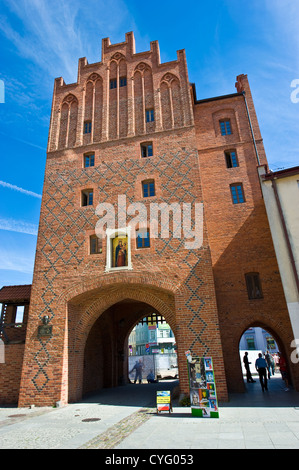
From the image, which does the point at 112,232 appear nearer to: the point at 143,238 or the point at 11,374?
the point at 143,238

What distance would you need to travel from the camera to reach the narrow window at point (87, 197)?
48.7 feet

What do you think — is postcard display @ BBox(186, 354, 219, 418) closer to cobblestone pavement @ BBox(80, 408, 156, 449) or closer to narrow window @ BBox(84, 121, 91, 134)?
cobblestone pavement @ BBox(80, 408, 156, 449)

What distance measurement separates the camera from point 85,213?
1400cm

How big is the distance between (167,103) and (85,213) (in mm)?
7407

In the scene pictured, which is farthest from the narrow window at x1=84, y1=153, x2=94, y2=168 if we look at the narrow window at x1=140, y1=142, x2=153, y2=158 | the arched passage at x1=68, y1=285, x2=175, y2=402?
the arched passage at x1=68, y1=285, x2=175, y2=402

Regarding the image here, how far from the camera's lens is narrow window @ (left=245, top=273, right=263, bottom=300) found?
44.7ft

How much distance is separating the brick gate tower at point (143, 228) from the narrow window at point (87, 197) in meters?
0.05

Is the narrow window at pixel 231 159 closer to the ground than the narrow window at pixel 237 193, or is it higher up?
higher up

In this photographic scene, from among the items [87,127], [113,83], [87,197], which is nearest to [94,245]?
[87,197]

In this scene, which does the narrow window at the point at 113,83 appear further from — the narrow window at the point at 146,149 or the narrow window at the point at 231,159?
the narrow window at the point at 231,159

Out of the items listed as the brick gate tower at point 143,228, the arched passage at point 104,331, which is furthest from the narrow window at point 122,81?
the arched passage at point 104,331

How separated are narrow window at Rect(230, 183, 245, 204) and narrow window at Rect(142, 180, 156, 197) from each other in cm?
453

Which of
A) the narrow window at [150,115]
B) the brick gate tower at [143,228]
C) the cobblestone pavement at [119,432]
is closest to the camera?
the cobblestone pavement at [119,432]
